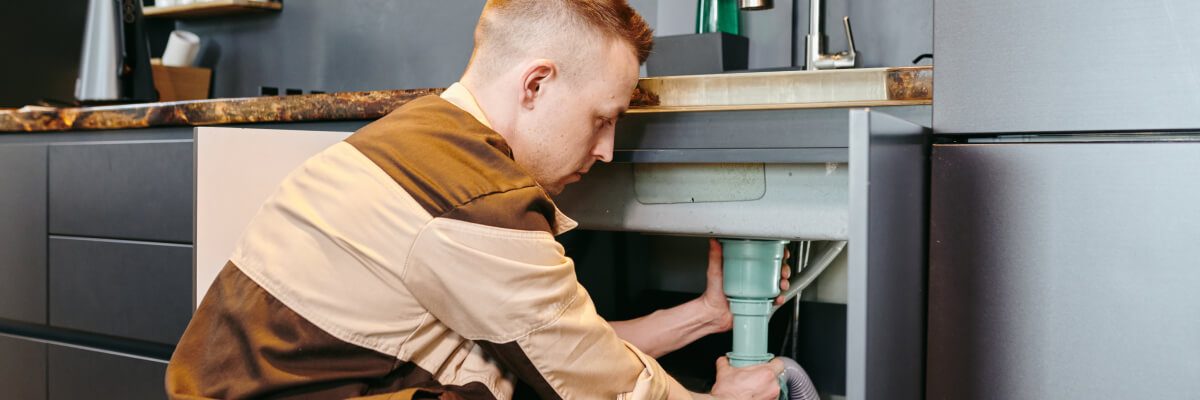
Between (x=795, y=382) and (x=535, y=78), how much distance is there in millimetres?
567

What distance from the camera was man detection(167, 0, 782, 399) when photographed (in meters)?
0.79

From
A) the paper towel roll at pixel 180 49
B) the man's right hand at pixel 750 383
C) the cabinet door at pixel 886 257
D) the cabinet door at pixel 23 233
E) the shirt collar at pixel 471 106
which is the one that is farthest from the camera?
the paper towel roll at pixel 180 49

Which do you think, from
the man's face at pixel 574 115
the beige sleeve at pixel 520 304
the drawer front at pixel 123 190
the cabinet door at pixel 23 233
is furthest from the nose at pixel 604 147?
the cabinet door at pixel 23 233

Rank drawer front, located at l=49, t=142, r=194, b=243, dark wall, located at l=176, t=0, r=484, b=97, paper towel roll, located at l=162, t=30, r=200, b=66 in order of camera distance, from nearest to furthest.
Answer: drawer front, located at l=49, t=142, r=194, b=243 → dark wall, located at l=176, t=0, r=484, b=97 → paper towel roll, located at l=162, t=30, r=200, b=66

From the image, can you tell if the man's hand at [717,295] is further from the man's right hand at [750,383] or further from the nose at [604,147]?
the nose at [604,147]

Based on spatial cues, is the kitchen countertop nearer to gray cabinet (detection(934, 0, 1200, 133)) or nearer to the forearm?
gray cabinet (detection(934, 0, 1200, 133))

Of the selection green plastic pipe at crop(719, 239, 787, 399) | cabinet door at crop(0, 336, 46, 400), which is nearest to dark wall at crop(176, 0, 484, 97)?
cabinet door at crop(0, 336, 46, 400)

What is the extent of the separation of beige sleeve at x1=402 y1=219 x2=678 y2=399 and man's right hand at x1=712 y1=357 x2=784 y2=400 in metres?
0.30

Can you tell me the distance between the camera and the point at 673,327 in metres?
1.36

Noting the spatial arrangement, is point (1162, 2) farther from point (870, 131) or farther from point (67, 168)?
point (67, 168)

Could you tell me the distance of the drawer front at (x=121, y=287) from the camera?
1.49 m

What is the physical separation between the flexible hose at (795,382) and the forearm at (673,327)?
0.45 ft

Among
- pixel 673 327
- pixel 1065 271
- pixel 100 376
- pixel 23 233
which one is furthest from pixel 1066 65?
pixel 23 233

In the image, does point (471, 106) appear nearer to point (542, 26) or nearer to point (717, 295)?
point (542, 26)
